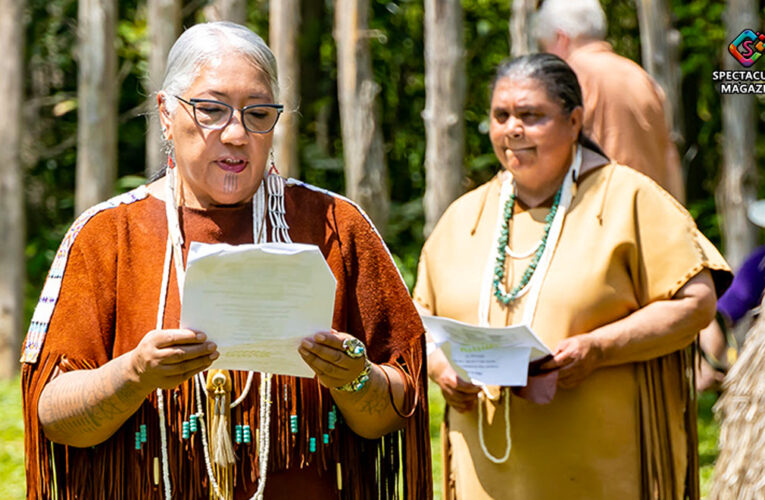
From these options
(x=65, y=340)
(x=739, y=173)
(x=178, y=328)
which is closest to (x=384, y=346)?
(x=178, y=328)

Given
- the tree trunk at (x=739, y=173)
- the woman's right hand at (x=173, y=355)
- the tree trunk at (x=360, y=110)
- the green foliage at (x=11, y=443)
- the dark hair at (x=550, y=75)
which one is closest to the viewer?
the woman's right hand at (x=173, y=355)

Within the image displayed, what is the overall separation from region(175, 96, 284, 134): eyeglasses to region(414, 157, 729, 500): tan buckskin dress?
137cm

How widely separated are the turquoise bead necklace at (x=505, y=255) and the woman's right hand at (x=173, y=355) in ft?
5.03

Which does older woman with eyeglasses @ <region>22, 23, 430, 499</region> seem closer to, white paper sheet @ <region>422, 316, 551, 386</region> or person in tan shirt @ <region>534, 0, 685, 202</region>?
white paper sheet @ <region>422, 316, 551, 386</region>

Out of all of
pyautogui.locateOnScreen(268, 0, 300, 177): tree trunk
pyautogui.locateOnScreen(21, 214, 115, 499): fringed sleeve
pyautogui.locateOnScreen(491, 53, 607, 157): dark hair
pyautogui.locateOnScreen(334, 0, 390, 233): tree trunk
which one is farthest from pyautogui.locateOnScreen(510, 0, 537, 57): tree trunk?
pyautogui.locateOnScreen(21, 214, 115, 499): fringed sleeve

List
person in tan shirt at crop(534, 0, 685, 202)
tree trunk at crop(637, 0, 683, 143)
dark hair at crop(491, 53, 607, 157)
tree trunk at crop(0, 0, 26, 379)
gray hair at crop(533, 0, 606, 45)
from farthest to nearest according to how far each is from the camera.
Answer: tree trunk at crop(0, 0, 26, 379)
tree trunk at crop(637, 0, 683, 143)
gray hair at crop(533, 0, 606, 45)
person in tan shirt at crop(534, 0, 685, 202)
dark hair at crop(491, 53, 607, 157)

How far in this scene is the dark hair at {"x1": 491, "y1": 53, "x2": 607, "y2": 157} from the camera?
3647 mm

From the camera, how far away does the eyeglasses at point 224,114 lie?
2.48 meters

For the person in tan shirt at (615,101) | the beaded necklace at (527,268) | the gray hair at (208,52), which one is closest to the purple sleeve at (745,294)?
the person in tan shirt at (615,101)

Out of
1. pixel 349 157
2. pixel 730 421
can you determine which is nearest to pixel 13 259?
pixel 349 157

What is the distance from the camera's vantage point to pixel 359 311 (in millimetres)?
2637

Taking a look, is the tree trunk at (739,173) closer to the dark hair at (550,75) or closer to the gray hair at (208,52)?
the dark hair at (550,75)

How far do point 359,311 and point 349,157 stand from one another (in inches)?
235

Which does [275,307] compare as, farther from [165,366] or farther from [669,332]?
[669,332]
